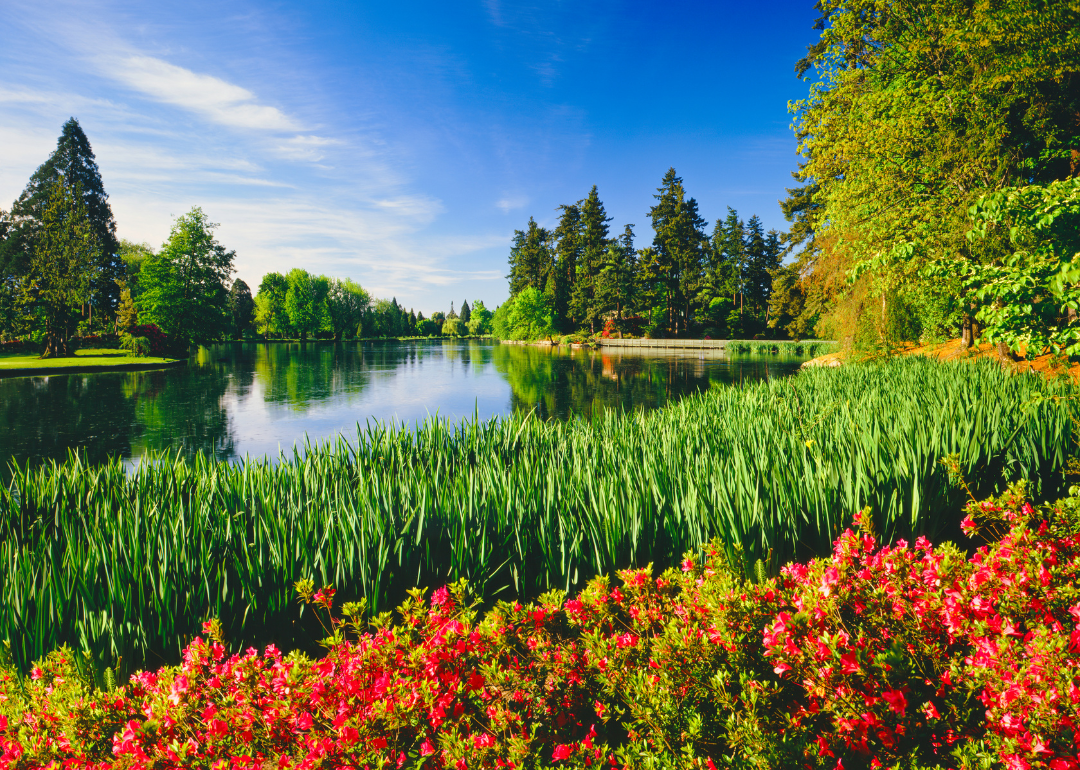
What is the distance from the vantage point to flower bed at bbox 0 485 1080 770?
61.2 inches

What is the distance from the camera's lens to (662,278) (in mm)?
55281

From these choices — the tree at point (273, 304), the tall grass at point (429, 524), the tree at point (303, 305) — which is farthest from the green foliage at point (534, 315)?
the tall grass at point (429, 524)

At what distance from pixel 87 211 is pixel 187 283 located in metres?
7.44

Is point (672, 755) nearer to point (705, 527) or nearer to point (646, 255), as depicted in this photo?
point (705, 527)

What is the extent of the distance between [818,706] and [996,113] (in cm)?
1306

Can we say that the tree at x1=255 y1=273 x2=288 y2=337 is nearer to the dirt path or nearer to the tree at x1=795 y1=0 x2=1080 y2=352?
the dirt path

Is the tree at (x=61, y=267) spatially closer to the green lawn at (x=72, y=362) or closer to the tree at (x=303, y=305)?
the green lawn at (x=72, y=362)

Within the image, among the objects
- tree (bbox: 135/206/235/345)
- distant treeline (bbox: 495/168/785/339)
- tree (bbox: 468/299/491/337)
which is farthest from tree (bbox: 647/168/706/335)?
Answer: tree (bbox: 468/299/491/337)

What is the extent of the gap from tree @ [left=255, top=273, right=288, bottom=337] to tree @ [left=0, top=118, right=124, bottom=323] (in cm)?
3359

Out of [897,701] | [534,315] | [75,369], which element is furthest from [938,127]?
[534,315]

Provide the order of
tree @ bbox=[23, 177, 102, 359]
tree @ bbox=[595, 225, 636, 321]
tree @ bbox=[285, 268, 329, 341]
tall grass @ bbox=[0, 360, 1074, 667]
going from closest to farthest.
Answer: tall grass @ bbox=[0, 360, 1074, 667], tree @ bbox=[23, 177, 102, 359], tree @ bbox=[595, 225, 636, 321], tree @ bbox=[285, 268, 329, 341]

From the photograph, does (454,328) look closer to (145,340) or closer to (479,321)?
(479,321)

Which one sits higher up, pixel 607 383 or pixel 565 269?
pixel 565 269

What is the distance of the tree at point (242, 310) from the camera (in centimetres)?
7331
